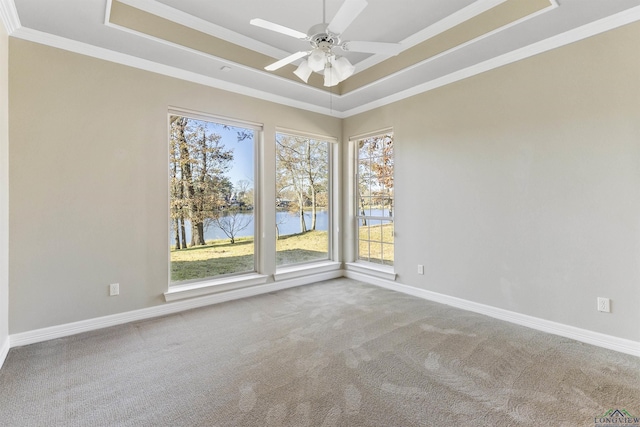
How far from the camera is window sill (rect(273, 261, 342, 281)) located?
13.9 feet

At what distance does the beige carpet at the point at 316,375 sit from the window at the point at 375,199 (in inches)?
61.0

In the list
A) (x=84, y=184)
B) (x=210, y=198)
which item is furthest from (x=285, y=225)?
(x=84, y=184)

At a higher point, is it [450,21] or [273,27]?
[450,21]

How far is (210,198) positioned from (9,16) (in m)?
2.24

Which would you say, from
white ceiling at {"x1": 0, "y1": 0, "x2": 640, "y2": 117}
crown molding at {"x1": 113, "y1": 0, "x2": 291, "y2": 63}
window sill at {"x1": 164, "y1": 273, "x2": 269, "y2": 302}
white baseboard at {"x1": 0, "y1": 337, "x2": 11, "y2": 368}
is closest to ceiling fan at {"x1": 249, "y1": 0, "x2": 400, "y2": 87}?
white ceiling at {"x1": 0, "y1": 0, "x2": 640, "y2": 117}

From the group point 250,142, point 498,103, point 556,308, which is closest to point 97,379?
point 250,142

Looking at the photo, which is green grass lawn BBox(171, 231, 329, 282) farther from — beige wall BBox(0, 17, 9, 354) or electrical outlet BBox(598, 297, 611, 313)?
electrical outlet BBox(598, 297, 611, 313)

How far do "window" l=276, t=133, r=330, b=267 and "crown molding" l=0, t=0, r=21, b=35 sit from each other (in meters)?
2.72

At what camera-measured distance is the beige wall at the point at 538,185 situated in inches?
95.6

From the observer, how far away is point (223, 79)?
3580 millimetres

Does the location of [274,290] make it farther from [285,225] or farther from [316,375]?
[316,375]

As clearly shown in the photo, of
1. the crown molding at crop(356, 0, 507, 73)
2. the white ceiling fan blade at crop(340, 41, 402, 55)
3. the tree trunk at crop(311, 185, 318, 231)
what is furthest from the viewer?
the tree trunk at crop(311, 185, 318, 231)

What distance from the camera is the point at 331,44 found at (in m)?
2.02

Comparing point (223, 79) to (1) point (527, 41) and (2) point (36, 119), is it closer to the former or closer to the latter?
(2) point (36, 119)
